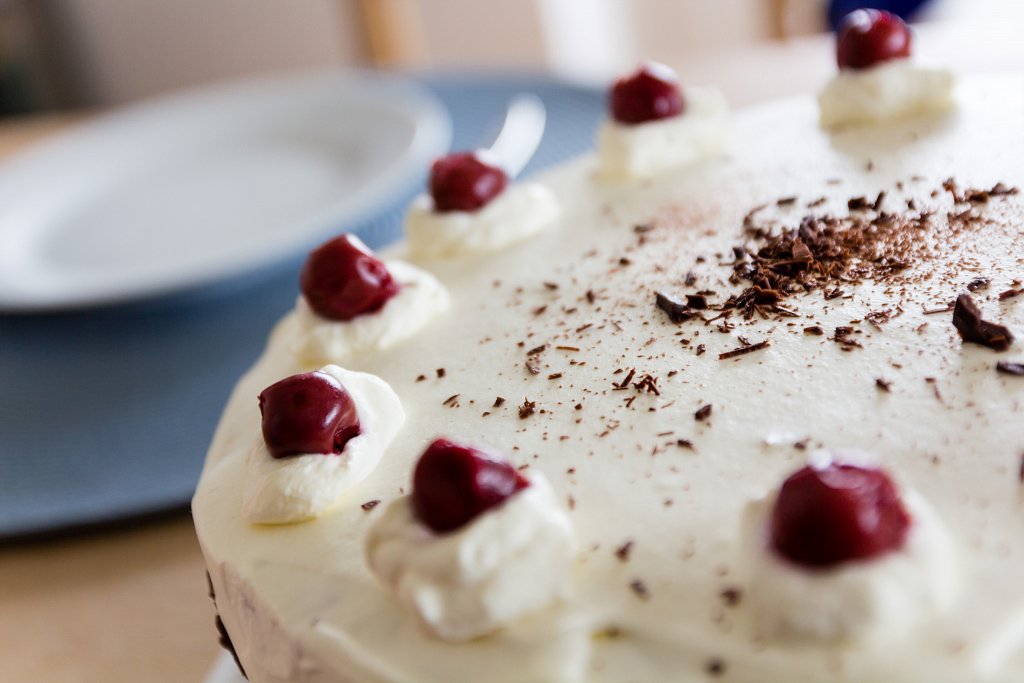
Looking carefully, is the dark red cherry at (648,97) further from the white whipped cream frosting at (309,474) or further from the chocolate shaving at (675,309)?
the white whipped cream frosting at (309,474)

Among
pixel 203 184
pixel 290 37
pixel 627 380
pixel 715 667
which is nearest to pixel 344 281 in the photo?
pixel 627 380

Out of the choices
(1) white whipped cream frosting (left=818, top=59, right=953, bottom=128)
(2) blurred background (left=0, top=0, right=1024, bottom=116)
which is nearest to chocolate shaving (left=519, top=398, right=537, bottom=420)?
(1) white whipped cream frosting (left=818, top=59, right=953, bottom=128)

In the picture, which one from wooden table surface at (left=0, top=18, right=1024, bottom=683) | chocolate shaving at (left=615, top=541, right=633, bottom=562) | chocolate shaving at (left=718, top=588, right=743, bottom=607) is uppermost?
chocolate shaving at (left=718, top=588, right=743, bottom=607)

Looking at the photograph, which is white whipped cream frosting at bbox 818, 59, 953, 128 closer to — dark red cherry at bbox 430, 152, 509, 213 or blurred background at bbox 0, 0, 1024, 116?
dark red cherry at bbox 430, 152, 509, 213

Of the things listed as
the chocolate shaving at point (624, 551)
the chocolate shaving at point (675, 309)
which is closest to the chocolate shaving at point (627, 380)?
the chocolate shaving at point (675, 309)

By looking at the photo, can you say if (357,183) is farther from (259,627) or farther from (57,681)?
(259,627)
